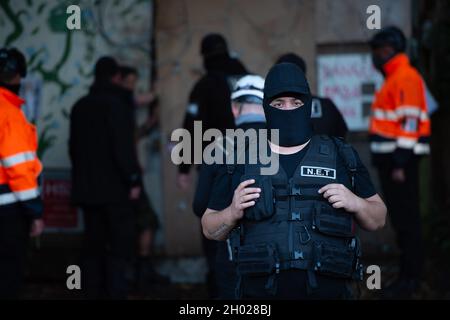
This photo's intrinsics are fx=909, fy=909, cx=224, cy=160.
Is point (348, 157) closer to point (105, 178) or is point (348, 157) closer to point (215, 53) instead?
point (215, 53)

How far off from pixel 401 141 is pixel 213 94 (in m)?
1.56

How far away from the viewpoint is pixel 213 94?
678cm

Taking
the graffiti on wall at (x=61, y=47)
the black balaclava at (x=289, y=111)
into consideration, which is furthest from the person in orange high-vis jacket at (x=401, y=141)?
the black balaclava at (x=289, y=111)

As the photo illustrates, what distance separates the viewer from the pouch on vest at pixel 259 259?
156 inches

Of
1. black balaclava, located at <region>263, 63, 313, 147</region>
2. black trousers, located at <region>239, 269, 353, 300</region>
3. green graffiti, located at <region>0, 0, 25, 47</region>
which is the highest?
green graffiti, located at <region>0, 0, 25, 47</region>

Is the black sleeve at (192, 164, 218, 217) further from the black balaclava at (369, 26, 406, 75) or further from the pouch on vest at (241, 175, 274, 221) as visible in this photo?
the black balaclava at (369, 26, 406, 75)

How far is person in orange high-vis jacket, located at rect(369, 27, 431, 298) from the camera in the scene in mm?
7152

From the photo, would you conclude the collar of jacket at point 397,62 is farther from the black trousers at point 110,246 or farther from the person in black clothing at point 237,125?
the black trousers at point 110,246

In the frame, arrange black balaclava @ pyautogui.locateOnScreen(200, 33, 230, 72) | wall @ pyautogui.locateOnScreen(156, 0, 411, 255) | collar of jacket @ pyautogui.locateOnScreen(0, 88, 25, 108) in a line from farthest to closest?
wall @ pyautogui.locateOnScreen(156, 0, 411, 255)
black balaclava @ pyautogui.locateOnScreen(200, 33, 230, 72)
collar of jacket @ pyautogui.locateOnScreen(0, 88, 25, 108)

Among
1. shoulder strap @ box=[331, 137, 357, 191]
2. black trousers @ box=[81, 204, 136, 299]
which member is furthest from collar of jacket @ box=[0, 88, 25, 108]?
shoulder strap @ box=[331, 137, 357, 191]

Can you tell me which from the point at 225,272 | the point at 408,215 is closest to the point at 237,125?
the point at 225,272

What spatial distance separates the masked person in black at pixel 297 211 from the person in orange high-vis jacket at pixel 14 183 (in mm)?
1938

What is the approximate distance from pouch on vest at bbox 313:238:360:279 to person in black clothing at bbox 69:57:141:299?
10.1 feet

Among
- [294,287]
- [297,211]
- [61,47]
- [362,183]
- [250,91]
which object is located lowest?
[294,287]
